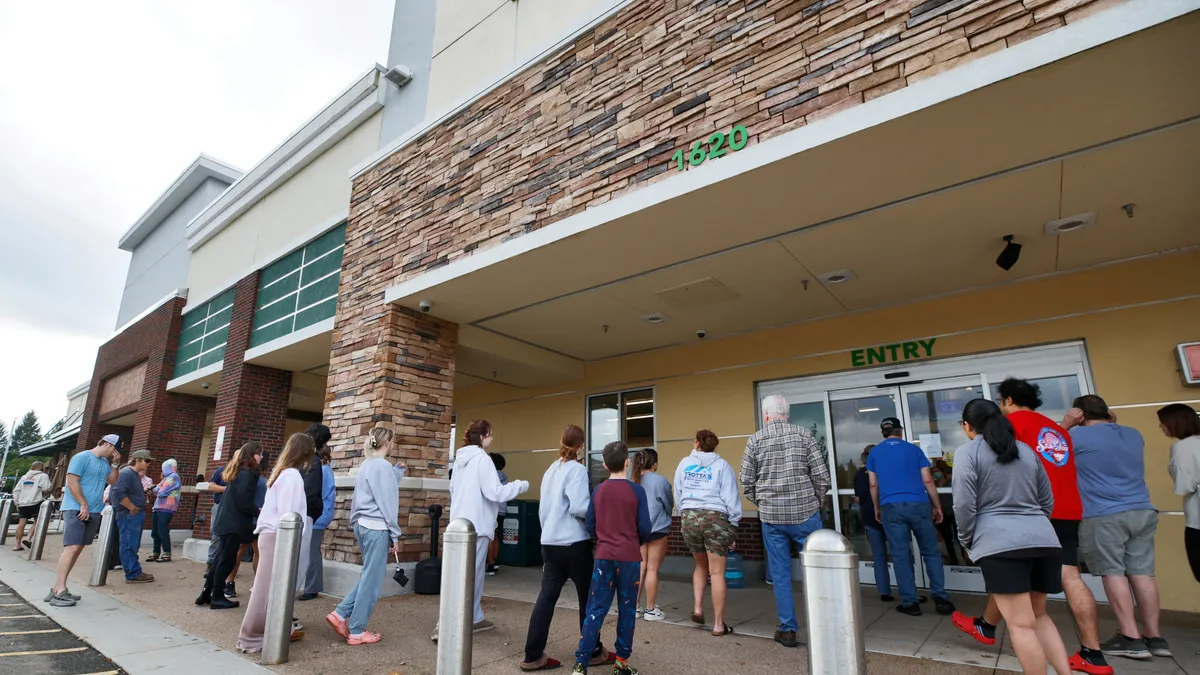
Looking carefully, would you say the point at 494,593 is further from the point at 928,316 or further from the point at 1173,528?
the point at 1173,528

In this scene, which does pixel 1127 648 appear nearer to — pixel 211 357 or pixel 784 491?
pixel 784 491

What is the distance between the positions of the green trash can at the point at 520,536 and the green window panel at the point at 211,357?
7.56 metres

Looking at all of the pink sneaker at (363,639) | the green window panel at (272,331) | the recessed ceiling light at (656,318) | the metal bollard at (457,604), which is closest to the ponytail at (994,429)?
the metal bollard at (457,604)

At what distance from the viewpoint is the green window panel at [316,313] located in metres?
9.48

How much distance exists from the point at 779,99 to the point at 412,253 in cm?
507

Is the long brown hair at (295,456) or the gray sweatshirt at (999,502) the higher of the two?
the long brown hair at (295,456)

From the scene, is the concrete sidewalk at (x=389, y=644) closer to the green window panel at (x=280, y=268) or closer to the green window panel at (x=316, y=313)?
the green window panel at (x=316, y=313)

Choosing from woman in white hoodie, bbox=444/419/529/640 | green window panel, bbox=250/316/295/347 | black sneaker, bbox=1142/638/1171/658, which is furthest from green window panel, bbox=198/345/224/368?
black sneaker, bbox=1142/638/1171/658

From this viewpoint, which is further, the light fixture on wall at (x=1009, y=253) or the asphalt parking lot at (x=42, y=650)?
the light fixture on wall at (x=1009, y=253)

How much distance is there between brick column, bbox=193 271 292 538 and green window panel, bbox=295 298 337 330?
214cm

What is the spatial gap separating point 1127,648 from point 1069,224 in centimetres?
355

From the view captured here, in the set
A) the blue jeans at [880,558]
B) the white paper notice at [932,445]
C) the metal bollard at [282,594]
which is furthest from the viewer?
the white paper notice at [932,445]

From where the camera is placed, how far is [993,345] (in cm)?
670

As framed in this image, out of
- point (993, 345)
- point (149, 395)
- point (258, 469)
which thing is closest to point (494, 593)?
point (258, 469)
